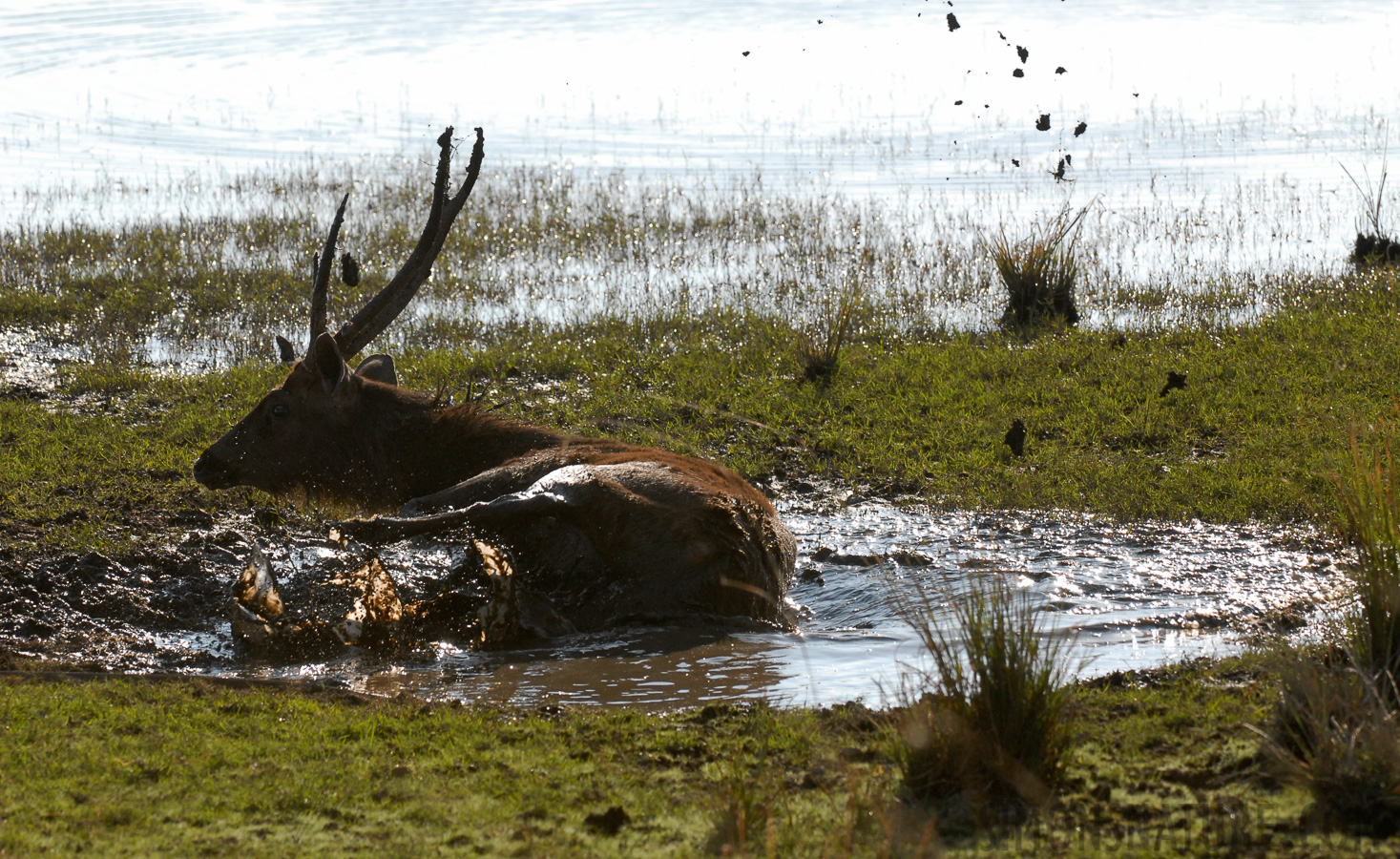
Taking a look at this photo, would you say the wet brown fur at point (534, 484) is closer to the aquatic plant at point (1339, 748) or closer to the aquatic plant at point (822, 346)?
the aquatic plant at point (1339, 748)

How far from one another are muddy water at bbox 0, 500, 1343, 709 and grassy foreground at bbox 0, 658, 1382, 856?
42 cm

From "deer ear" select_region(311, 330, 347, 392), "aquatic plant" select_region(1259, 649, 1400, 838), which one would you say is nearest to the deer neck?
"deer ear" select_region(311, 330, 347, 392)

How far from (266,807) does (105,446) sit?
223 inches

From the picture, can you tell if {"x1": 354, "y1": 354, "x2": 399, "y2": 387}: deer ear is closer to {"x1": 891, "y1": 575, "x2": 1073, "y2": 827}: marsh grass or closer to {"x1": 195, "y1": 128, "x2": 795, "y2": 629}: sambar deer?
{"x1": 195, "y1": 128, "x2": 795, "y2": 629}: sambar deer

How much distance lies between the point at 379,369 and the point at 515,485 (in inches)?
69.4

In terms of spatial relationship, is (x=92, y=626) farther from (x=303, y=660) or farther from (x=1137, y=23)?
(x=1137, y=23)

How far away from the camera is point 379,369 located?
7488 mm

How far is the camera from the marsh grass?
3.46 m

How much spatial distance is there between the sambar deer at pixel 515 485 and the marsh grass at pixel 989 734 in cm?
116

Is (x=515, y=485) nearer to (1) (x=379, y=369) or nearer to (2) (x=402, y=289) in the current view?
(2) (x=402, y=289)

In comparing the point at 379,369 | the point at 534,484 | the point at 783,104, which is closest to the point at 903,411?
the point at 379,369

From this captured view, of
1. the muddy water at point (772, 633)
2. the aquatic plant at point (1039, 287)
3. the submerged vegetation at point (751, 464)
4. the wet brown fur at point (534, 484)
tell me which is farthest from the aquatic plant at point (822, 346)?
the wet brown fur at point (534, 484)

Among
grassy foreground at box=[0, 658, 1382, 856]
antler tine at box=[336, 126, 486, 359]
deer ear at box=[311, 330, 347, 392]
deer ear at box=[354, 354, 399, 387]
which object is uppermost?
antler tine at box=[336, 126, 486, 359]

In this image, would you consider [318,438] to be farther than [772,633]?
Yes
